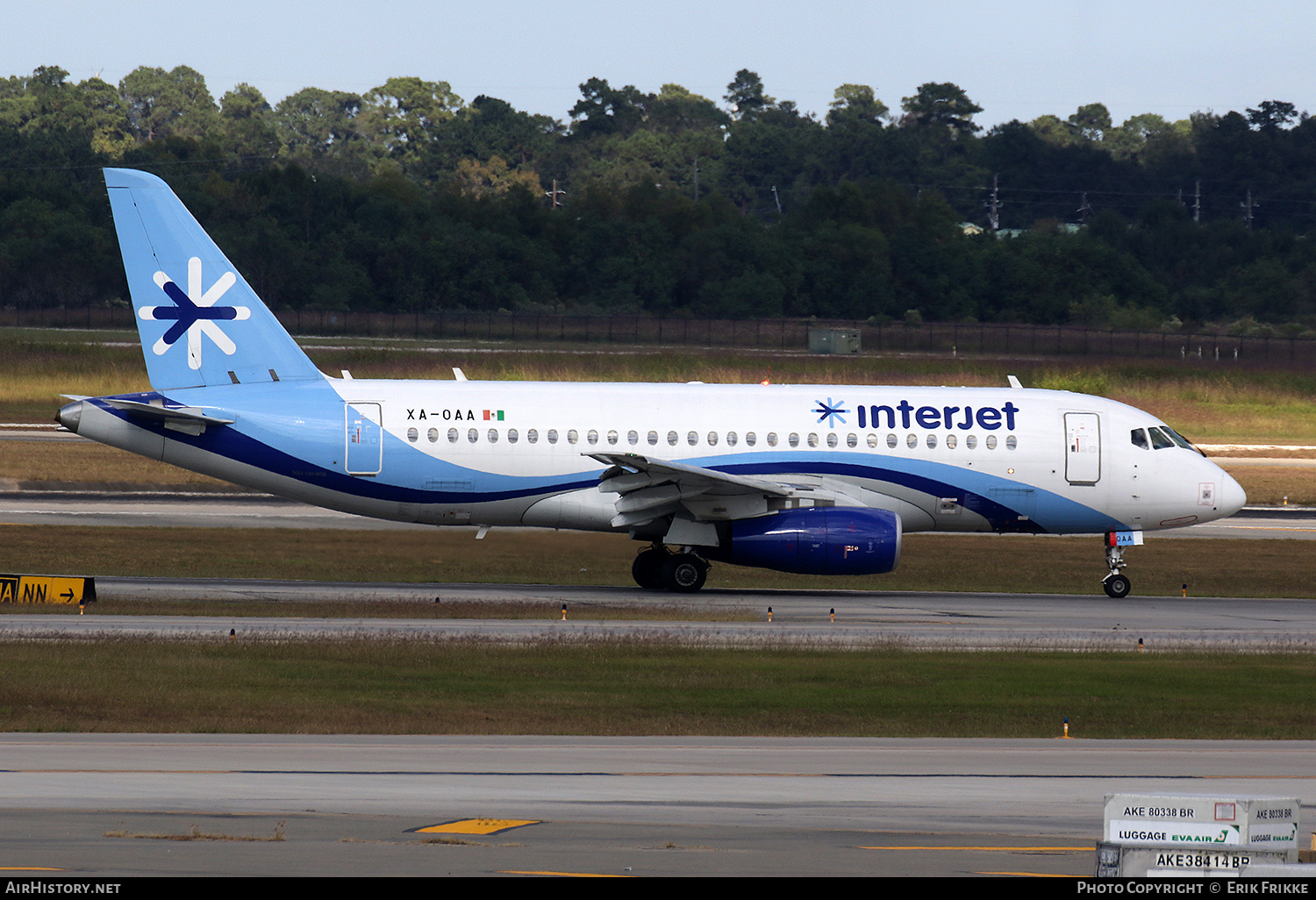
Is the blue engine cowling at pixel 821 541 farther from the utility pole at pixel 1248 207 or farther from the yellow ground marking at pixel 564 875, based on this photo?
the utility pole at pixel 1248 207

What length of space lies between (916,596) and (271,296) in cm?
8064

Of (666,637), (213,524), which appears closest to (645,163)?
(213,524)

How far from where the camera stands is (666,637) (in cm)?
2352

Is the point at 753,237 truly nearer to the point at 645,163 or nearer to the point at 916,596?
the point at 645,163

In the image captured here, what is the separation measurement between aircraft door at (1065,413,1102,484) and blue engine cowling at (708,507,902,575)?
15.9 feet

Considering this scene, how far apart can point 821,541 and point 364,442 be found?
9154 millimetres

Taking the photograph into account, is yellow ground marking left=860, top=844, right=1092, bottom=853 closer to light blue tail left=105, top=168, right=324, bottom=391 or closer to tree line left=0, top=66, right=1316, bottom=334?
light blue tail left=105, top=168, right=324, bottom=391

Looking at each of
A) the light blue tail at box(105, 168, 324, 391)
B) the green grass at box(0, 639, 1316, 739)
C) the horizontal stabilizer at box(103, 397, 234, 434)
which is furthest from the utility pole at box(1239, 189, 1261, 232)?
the horizontal stabilizer at box(103, 397, 234, 434)

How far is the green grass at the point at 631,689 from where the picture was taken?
1723cm

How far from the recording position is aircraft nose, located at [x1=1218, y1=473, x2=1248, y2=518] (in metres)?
31.7

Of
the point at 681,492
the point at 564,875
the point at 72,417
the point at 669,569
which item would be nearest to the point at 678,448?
the point at 681,492

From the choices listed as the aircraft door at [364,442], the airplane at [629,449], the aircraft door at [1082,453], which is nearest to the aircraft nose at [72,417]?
the airplane at [629,449]

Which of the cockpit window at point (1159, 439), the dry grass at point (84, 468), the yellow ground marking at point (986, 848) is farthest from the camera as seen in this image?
the dry grass at point (84, 468)

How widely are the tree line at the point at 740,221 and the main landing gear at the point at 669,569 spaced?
76.1 metres
